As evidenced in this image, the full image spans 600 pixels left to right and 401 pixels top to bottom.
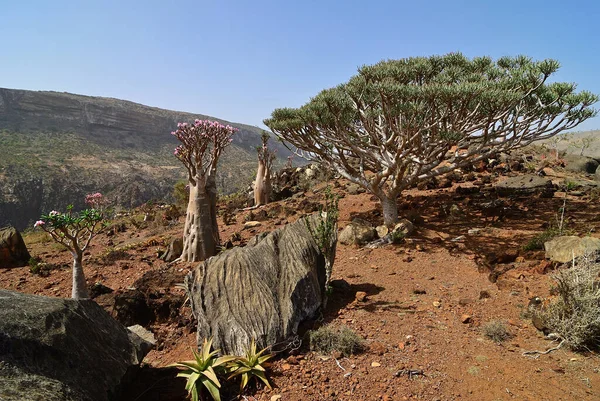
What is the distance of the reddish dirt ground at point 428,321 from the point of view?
3105 millimetres

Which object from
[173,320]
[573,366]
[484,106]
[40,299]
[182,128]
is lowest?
[173,320]

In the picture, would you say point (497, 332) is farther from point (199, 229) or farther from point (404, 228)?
point (199, 229)

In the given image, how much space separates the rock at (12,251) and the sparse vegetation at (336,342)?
Result: 9.32m

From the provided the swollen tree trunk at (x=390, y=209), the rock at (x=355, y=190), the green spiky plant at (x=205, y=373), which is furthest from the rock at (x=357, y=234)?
the green spiky plant at (x=205, y=373)

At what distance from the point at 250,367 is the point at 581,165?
1653 centimetres

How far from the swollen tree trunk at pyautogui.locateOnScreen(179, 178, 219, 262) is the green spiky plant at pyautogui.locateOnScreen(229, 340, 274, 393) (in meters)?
4.57

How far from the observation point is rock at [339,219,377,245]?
25.1 feet

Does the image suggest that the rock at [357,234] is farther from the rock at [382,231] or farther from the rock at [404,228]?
the rock at [404,228]

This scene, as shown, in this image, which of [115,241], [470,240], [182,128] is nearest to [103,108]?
[115,241]

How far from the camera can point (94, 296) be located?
615 centimetres

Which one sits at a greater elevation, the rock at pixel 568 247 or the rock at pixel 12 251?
the rock at pixel 568 247

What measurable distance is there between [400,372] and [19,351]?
3.14 m

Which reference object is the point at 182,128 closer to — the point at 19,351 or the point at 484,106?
the point at 19,351

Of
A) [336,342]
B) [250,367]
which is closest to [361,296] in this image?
[336,342]
